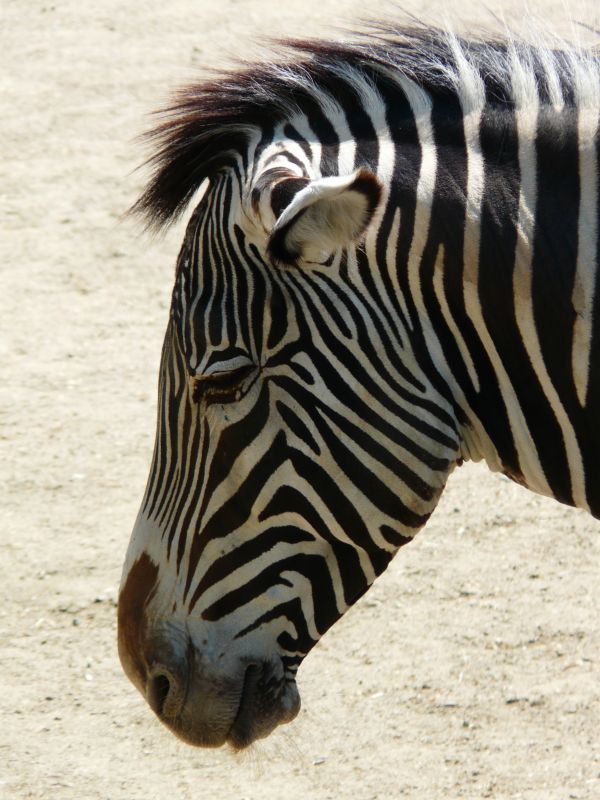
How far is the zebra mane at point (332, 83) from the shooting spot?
2.70 metres

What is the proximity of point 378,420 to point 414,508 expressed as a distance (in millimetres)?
238

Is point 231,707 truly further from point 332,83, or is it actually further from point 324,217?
point 332,83

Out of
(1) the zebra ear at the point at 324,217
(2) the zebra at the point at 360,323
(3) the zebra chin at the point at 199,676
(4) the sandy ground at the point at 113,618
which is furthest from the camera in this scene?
(4) the sandy ground at the point at 113,618

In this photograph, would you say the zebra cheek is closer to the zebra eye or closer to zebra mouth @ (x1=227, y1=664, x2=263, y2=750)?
zebra mouth @ (x1=227, y1=664, x2=263, y2=750)

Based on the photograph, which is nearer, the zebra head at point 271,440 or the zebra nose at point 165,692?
the zebra head at point 271,440

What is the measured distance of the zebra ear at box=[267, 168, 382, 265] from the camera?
2.33 meters

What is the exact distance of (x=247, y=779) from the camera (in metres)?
4.50

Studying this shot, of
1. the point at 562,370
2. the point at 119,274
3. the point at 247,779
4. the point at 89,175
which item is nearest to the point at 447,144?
the point at 562,370

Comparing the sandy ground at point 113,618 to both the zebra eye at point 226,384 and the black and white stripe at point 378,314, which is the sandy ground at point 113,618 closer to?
the black and white stripe at point 378,314

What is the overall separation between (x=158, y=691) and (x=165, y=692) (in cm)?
2

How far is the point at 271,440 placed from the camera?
269cm

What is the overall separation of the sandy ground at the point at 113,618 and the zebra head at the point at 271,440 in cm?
45

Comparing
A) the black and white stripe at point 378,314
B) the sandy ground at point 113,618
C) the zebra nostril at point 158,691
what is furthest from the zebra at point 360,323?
the sandy ground at point 113,618

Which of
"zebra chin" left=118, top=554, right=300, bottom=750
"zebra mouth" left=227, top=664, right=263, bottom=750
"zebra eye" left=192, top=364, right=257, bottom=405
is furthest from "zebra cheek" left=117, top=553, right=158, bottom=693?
"zebra eye" left=192, top=364, right=257, bottom=405
